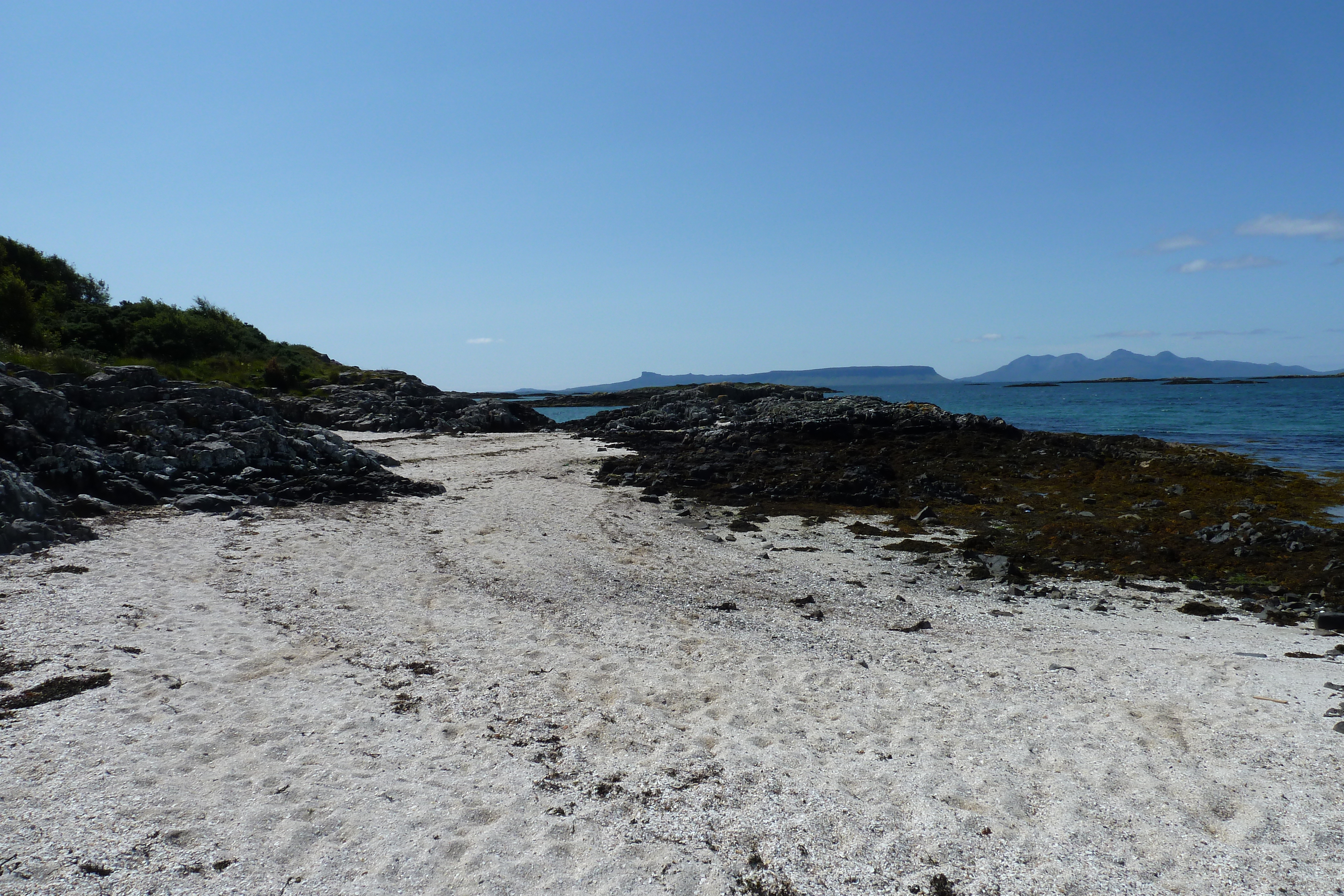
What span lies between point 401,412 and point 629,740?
38.8 meters

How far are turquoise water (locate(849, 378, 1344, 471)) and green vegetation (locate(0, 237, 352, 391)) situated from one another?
46840 mm

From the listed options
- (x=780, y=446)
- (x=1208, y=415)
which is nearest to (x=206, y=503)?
(x=780, y=446)

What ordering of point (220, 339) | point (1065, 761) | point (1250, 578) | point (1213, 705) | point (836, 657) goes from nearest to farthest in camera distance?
point (1065, 761) → point (1213, 705) → point (836, 657) → point (1250, 578) → point (220, 339)

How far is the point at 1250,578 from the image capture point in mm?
11922

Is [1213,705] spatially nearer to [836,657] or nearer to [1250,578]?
[836,657]

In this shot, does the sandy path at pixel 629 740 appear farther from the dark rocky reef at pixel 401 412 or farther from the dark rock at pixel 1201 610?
the dark rocky reef at pixel 401 412

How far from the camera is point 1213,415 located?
52.2 m

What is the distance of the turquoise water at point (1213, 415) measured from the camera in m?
31.2

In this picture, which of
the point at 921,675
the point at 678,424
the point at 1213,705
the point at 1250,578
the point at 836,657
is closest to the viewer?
the point at 1213,705

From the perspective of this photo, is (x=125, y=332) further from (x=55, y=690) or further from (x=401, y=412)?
(x=55, y=690)

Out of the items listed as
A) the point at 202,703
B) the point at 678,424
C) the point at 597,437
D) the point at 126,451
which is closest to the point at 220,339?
the point at 597,437

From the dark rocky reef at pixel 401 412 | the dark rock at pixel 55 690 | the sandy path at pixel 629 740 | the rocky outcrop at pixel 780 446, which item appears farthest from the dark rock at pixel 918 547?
the dark rocky reef at pixel 401 412

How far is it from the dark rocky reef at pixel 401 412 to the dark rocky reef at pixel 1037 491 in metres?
11.6

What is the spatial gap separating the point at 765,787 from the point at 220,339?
2056 inches
